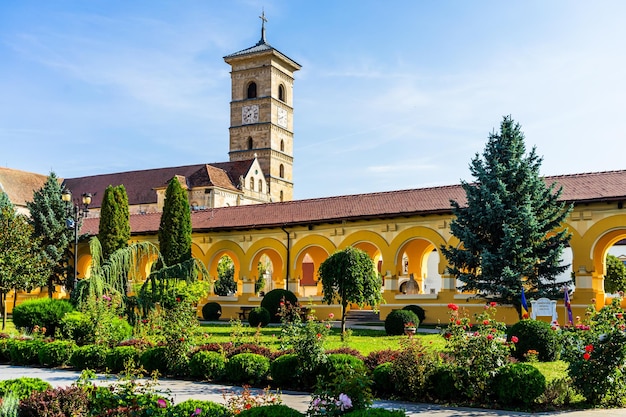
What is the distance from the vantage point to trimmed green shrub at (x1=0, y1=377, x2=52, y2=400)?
8938 millimetres

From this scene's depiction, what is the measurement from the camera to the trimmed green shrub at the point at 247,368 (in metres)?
12.4

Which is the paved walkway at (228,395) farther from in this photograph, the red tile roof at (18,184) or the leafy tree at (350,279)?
the red tile roof at (18,184)

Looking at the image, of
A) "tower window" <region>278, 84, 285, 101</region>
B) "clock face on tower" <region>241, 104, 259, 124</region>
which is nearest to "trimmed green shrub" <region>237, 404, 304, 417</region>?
"clock face on tower" <region>241, 104, 259, 124</region>

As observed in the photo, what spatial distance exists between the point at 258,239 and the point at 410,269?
7591 millimetres

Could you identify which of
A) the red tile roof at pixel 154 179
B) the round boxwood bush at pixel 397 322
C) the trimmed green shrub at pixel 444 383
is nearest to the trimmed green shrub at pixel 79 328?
the round boxwood bush at pixel 397 322

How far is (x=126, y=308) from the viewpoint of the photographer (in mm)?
18234

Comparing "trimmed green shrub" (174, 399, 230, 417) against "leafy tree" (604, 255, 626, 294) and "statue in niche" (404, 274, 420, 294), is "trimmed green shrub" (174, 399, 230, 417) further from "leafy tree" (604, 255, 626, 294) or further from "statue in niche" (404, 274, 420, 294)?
"leafy tree" (604, 255, 626, 294)

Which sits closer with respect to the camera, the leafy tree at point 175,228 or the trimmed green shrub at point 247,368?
the trimmed green shrub at point 247,368

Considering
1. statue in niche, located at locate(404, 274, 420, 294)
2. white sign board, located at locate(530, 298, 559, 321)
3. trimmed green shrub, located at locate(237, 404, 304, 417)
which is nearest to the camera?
trimmed green shrub, located at locate(237, 404, 304, 417)

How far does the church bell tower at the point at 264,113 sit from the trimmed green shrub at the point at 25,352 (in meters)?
56.3

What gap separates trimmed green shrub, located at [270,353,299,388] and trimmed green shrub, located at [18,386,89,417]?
14.2 feet

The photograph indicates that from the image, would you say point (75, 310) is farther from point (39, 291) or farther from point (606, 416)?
point (39, 291)

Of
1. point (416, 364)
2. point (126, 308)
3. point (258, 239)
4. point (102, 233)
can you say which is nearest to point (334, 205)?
point (258, 239)

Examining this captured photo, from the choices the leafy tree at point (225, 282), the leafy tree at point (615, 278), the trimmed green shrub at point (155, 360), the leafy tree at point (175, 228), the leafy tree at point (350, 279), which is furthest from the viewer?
the leafy tree at point (225, 282)
